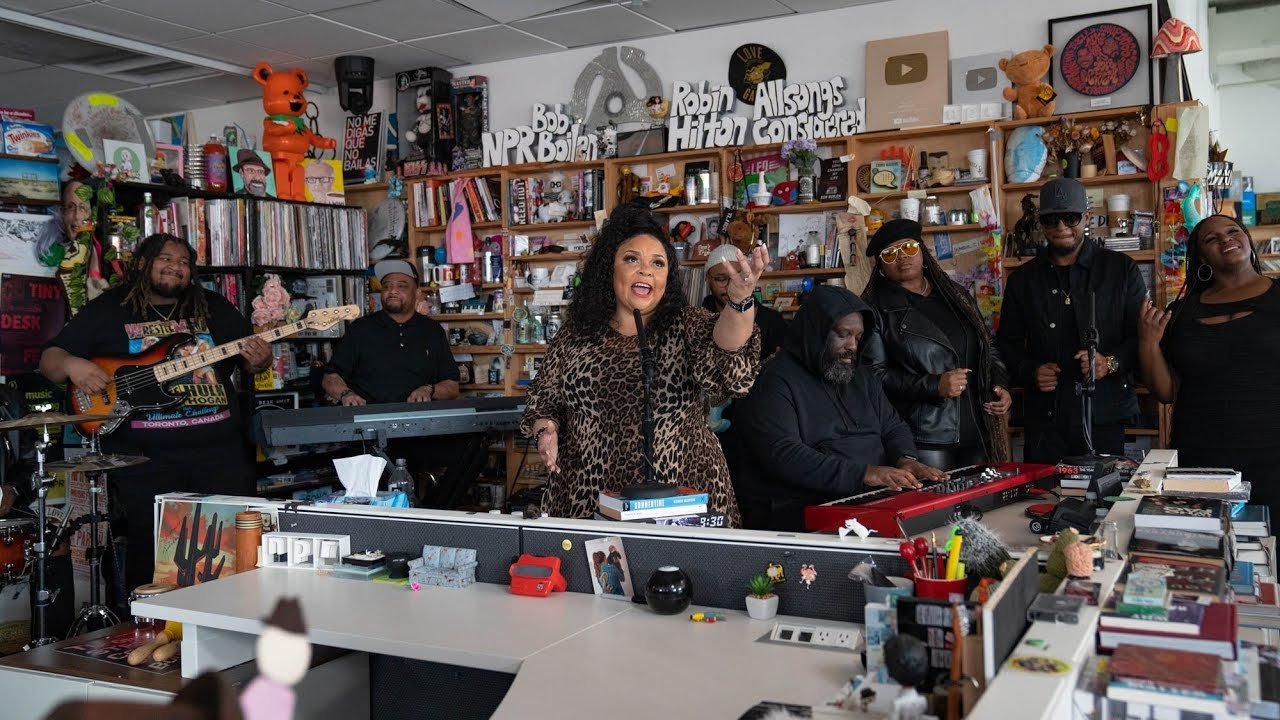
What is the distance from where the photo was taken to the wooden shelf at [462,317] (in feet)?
22.4

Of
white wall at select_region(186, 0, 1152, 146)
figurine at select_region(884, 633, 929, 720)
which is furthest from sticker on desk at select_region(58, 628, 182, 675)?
white wall at select_region(186, 0, 1152, 146)

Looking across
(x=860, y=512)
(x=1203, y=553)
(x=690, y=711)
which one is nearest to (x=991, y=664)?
(x=690, y=711)

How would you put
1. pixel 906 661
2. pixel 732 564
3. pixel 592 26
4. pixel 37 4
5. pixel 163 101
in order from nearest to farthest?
pixel 906 661 → pixel 732 564 → pixel 37 4 → pixel 592 26 → pixel 163 101

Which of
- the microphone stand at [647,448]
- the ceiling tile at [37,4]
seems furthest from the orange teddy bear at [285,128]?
the microphone stand at [647,448]

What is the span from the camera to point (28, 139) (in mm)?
5246

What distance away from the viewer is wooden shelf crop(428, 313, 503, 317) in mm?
6824

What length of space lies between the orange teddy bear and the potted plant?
16.9 feet

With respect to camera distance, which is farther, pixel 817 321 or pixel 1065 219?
pixel 1065 219

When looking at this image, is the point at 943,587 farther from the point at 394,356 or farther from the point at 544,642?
the point at 394,356

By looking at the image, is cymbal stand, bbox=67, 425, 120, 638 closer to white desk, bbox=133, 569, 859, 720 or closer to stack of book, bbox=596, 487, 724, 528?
white desk, bbox=133, 569, 859, 720

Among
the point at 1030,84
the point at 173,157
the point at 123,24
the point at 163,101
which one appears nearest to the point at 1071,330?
the point at 1030,84

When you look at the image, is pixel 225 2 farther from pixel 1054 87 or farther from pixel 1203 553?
pixel 1203 553

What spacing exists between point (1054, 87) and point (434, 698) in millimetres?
4326

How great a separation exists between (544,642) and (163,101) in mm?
7281
